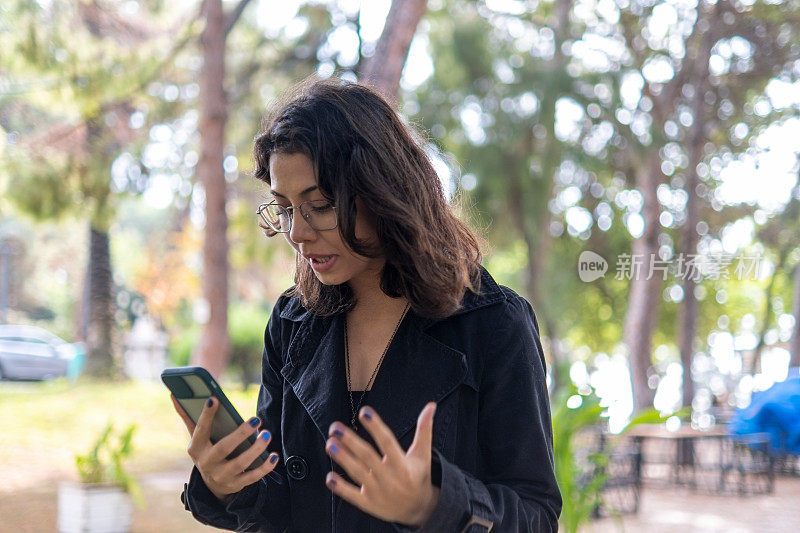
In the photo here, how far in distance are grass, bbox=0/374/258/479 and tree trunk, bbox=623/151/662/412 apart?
4.70 m

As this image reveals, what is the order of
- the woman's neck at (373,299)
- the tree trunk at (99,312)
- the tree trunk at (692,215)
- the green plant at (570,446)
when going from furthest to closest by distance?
the tree trunk at (99,312)
the tree trunk at (692,215)
the green plant at (570,446)
the woman's neck at (373,299)

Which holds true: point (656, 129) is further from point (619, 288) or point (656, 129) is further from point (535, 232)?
point (619, 288)

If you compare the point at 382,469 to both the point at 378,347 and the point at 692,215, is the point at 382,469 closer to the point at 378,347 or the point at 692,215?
the point at 378,347

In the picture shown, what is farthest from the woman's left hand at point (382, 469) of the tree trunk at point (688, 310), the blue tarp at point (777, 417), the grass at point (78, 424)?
the tree trunk at point (688, 310)

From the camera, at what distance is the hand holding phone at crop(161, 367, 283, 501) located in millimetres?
1212

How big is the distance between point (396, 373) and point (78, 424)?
8930mm

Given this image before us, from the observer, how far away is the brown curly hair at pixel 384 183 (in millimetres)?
1299

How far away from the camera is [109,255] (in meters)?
12.8

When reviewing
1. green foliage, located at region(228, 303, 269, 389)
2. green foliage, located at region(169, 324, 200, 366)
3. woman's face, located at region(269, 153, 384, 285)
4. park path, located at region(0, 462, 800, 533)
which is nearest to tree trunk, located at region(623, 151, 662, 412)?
park path, located at region(0, 462, 800, 533)

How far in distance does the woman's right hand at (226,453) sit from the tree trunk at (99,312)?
474 inches

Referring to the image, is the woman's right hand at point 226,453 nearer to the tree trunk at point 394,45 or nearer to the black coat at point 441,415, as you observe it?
the black coat at point 441,415

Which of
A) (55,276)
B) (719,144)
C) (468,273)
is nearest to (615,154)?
(719,144)

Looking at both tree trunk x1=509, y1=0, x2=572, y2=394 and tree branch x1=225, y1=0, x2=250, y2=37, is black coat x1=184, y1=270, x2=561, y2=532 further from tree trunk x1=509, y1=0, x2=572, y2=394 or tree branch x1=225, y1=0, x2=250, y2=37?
tree trunk x1=509, y1=0, x2=572, y2=394

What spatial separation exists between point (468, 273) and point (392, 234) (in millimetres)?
152
